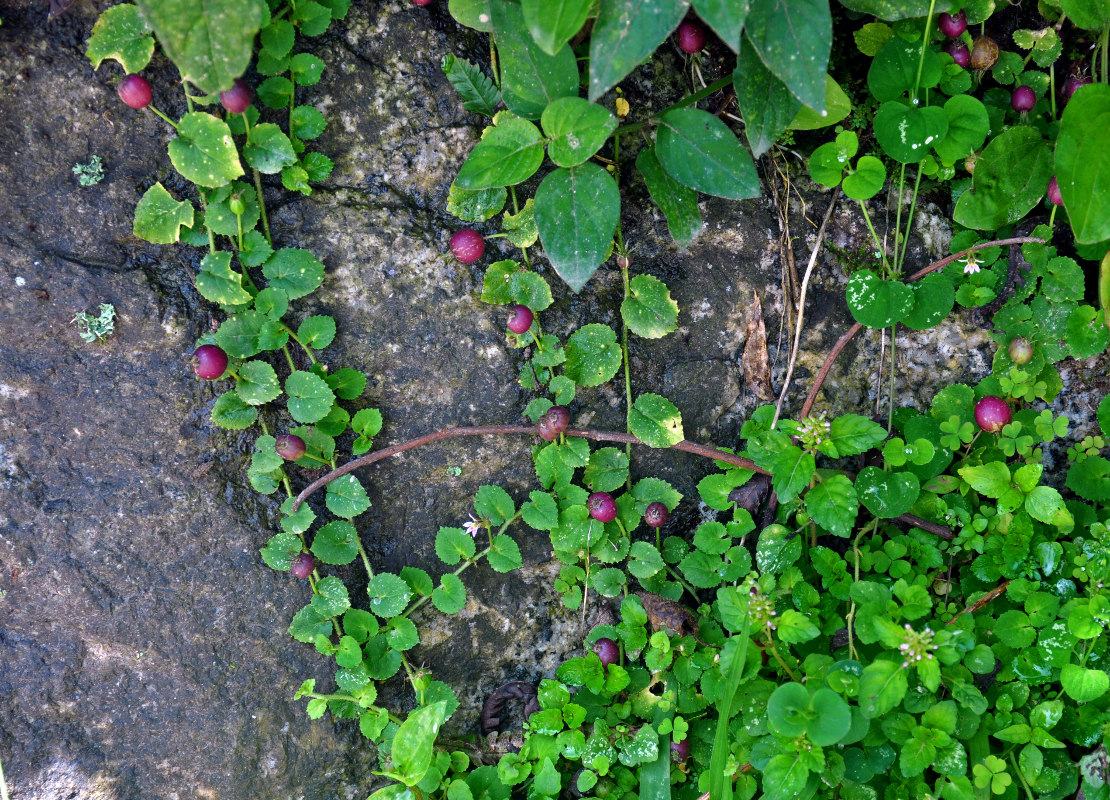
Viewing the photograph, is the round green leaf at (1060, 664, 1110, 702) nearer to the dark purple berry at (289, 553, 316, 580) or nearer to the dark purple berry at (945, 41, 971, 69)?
→ the dark purple berry at (945, 41, 971, 69)

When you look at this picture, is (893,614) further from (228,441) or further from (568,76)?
(228,441)

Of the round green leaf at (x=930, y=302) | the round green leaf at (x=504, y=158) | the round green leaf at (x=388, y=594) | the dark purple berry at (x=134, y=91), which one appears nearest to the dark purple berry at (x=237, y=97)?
the dark purple berry at (x=134, y=91)

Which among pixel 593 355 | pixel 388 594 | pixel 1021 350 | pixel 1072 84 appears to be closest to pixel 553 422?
pixel 593 355

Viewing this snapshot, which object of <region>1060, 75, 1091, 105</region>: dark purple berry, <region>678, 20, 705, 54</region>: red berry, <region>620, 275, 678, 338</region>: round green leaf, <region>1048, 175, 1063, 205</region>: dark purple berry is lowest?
<region>620, 275, 678, 338</region>: round green leaf

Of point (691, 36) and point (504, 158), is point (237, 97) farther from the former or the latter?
point (691, 36)

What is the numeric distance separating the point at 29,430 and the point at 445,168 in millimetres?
1304

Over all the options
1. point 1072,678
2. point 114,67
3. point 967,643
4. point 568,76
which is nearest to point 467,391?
point 568,76

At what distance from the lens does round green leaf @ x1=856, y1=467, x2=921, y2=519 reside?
1.98 metres

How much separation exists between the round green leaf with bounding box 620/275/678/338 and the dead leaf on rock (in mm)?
302

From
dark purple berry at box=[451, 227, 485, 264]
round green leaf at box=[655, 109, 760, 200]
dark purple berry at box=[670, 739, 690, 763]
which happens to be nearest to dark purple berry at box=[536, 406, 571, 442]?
dark purple berry at box=[451, 227, 485, 264]

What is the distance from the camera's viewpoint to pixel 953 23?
2.02 meters

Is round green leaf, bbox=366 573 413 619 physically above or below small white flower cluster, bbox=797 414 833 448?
below

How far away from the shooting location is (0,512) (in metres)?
1.85

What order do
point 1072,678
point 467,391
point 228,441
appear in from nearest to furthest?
point 1072,678, point 228,441, point 467,391
